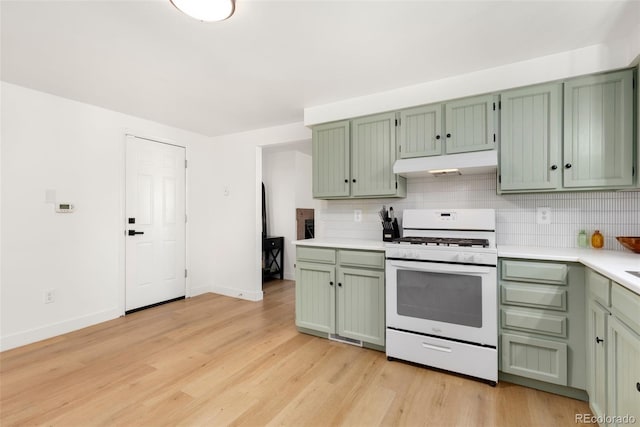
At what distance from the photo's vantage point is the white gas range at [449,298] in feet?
6.90

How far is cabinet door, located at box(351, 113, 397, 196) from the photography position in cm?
282

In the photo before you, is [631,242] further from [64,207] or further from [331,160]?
[64,207]

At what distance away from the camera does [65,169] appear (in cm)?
307

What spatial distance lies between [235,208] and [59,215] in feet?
6.30

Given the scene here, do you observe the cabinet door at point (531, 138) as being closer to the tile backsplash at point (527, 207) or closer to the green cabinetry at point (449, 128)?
the green cabinetry at point (449, 128)

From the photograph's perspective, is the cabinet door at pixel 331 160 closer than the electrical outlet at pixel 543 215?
No

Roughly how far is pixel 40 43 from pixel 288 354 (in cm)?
288

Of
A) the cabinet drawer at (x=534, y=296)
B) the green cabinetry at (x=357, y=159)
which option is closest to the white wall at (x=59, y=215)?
the green cabinetry at (x=357, y=159)

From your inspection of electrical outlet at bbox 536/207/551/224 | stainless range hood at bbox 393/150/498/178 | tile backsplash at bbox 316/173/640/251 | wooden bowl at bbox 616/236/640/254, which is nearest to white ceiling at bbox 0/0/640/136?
stainless range hood at bbox 393/150/498/178

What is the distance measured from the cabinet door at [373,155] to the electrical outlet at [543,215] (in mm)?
1150

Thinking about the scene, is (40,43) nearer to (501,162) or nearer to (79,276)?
(79,276)

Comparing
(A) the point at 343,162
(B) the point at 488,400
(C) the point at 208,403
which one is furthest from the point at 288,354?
(A) the point at 343,162

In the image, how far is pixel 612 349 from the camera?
1.49 meters

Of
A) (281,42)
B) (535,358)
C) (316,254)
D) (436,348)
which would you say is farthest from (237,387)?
(281,42)
